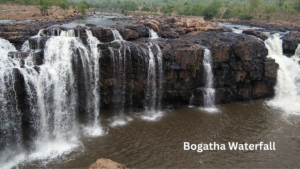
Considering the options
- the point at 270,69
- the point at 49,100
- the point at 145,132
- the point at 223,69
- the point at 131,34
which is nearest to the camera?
the point at 49,100

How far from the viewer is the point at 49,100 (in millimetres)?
15312

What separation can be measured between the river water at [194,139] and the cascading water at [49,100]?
3.96 feet

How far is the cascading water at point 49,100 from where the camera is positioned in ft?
44.9

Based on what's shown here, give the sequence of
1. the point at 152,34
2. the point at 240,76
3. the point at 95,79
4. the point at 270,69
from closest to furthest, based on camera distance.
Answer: the point at 95,79, the point at 240,76, the point at 270,69, the point at 152,34

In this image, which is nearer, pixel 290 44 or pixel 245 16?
pixel 290 44

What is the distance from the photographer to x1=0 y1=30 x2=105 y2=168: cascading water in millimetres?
13688

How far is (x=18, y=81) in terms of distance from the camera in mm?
14383

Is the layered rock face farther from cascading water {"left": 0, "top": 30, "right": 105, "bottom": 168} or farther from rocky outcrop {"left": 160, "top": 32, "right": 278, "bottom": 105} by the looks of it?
cascading water {"left": 0, "top": 30, "right": 105, "bottom": 168}

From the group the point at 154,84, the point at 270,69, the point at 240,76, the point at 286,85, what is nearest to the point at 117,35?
the point at 154,84

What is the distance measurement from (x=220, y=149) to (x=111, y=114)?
8.50m

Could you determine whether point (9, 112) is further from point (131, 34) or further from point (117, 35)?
point (131, 34)

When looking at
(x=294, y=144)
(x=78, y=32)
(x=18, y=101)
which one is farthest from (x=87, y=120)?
(x=294, y=144)

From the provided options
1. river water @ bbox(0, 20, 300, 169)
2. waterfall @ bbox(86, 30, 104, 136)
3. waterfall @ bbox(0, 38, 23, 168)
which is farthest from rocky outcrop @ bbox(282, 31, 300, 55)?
waterfall @ bbox(0, 38, 23, 168)

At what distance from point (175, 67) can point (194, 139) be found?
643cm
